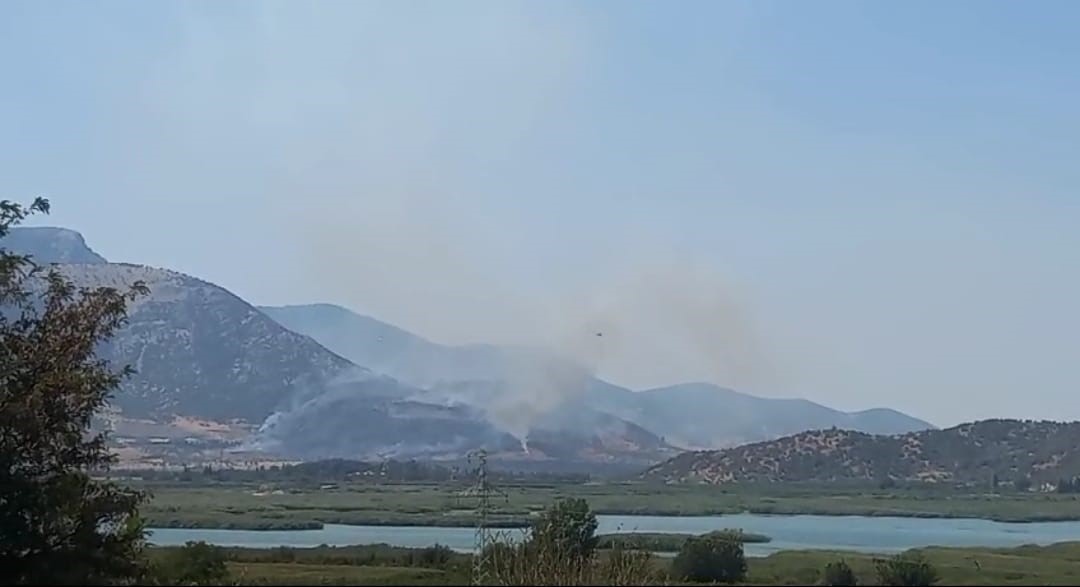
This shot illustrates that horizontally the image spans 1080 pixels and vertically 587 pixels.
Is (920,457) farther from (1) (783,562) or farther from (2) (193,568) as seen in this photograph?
(2) (193,568)

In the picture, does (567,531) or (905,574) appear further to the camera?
(567,531)

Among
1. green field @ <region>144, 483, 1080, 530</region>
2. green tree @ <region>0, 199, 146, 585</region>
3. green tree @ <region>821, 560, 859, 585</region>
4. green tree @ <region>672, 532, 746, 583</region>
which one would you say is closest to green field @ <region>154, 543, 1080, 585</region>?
green tree @ <region>672, 532, 746, 583</region>

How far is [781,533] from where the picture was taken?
215 feet

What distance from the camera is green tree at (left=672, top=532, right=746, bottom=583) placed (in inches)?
1246

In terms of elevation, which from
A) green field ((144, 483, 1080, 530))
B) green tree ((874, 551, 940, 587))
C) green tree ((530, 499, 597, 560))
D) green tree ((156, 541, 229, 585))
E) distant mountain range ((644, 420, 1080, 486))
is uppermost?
distant mountain range ((644, 420, 1080, 486))

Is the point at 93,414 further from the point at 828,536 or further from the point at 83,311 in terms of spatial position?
the point at 828,536

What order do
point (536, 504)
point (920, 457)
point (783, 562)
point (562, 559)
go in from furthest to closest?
1. point (920, 457)
2. point (536, 504)
3. point (783, 562)
4. point (562, 559)

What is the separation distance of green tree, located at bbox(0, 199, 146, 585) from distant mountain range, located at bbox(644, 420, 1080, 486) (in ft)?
320

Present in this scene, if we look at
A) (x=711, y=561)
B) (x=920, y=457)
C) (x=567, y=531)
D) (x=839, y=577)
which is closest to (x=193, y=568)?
(x=839, y=577)

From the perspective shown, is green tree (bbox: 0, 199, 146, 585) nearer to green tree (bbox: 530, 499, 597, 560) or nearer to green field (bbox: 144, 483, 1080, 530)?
green tree (bbox: 530, 499, 597, 560)

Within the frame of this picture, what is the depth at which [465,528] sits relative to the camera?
6850 centimetres

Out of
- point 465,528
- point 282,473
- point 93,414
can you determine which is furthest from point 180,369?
point 93,414

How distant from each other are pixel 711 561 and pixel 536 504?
138 feet

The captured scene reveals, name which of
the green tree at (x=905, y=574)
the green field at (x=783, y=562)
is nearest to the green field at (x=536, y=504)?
the green field at (x=783, y=562)
